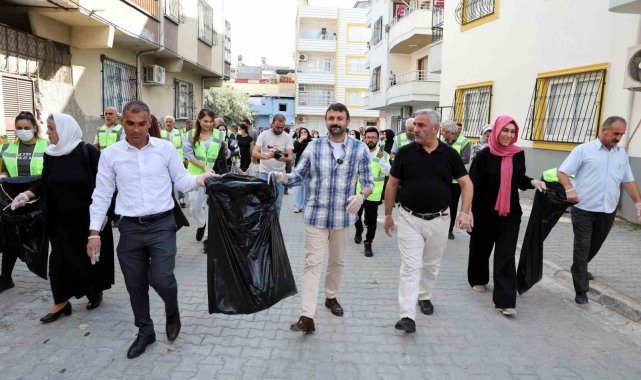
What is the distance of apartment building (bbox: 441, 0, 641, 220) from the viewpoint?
8.75 meters

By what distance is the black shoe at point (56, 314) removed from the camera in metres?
4.16

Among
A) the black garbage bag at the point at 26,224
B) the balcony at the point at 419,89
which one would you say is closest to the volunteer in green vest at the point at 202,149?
the black garbage bag at the point at 26,224

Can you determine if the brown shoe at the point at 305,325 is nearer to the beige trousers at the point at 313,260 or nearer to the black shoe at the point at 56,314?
the beige trousers at the point at 313,260

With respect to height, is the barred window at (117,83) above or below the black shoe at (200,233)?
above

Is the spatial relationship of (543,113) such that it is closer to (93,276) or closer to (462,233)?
(462,233)

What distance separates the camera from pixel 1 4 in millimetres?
8750

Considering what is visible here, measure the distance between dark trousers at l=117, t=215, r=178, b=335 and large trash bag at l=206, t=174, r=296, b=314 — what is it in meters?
0.34

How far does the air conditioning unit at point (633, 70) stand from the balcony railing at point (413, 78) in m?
13.4

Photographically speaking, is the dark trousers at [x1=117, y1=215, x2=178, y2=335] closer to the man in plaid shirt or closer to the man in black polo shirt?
the man in plaid shirt

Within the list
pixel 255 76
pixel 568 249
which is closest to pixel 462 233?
pixel 568 249

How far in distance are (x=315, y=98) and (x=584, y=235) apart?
45.4 meters

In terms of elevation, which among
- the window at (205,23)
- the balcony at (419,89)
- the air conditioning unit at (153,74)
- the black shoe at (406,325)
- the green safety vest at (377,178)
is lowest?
the black shoe at (406,325)

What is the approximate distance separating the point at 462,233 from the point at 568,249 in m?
1.81

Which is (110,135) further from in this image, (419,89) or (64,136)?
(419,89)
